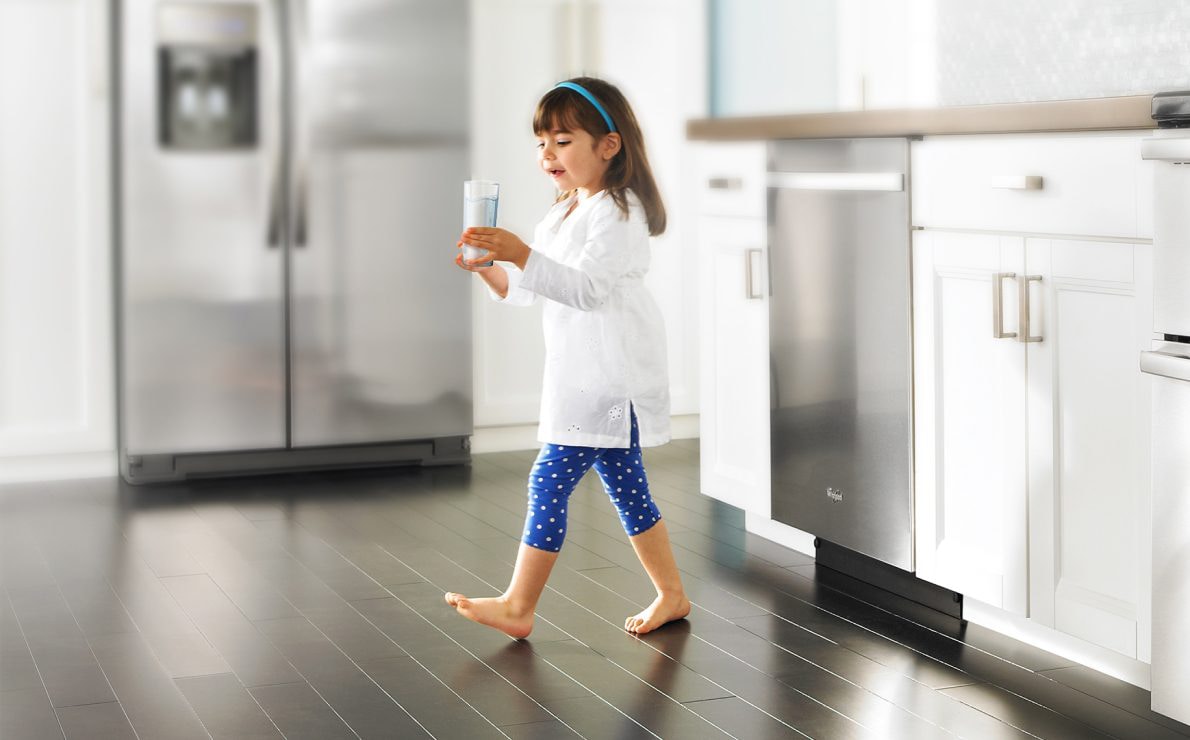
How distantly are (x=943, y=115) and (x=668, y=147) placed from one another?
2.27 m

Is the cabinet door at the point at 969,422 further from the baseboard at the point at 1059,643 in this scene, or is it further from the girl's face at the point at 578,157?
the girl's face at the point at 578,157

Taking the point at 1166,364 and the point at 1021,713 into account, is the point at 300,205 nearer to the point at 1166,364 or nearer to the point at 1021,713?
the point at 1021,713

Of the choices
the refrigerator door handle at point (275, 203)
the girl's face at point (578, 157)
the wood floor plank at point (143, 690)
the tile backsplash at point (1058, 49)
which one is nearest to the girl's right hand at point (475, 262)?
the girl's face at point (578, 157)

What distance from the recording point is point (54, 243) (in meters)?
4.07

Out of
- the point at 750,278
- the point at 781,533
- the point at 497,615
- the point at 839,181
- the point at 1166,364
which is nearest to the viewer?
the point at 1166,364

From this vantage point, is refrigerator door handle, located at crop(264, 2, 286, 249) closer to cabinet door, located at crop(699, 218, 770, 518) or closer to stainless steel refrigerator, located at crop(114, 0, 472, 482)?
stainless steel refrigerator, located at crop(114, 0, 472, 482)

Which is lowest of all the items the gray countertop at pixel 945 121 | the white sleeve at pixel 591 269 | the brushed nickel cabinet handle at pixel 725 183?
the white sleeve at pixel 591 269

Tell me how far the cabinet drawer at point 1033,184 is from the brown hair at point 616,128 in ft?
1.52

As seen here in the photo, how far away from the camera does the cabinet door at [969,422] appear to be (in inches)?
93.6

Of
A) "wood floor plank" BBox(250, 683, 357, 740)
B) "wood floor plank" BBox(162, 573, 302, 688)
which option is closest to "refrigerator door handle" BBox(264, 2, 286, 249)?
"wood floor plank" BBox(162, 573, 302, 688)

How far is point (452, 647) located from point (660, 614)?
0.37m

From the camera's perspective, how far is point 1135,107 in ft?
6.80

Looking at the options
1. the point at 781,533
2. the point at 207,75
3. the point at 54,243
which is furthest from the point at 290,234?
the point at 781,533

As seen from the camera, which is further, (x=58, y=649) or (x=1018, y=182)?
(x=58, y=649)
